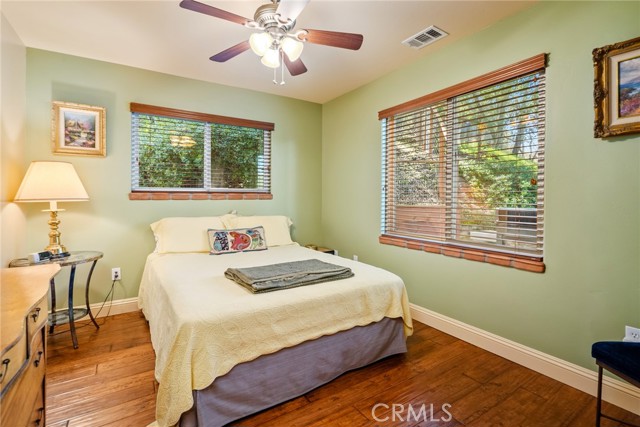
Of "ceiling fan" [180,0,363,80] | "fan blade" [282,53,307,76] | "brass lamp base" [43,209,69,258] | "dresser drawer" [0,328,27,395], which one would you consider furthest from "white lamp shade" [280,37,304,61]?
"brass lamp base" [43,209,69,258]

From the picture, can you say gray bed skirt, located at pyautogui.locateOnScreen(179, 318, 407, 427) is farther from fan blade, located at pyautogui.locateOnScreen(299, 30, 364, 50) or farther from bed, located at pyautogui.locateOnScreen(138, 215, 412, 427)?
fan blade, located at pyautogui.locateOnScreen(299, 30, 364, 50)

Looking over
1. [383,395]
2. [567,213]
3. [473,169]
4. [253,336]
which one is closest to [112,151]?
[253,336]

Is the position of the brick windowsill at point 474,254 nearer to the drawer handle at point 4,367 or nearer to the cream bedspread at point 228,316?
the cream bedspread at point 228,316

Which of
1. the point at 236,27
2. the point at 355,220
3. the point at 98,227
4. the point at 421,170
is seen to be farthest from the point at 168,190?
the point at 421,170

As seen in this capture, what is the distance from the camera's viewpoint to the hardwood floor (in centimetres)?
165

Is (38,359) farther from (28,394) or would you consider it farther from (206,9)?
(206,9)

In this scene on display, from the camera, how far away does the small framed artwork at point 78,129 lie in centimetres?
279

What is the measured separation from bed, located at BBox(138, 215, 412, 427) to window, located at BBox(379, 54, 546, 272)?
87 cm

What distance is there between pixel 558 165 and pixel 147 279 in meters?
3.33

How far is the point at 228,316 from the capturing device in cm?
159

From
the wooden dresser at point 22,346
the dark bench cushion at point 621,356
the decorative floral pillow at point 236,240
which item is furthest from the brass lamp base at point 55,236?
the dark bench cushion at point 621,356

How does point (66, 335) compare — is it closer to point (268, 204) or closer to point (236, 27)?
point (268, 204)

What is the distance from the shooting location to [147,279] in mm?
2771

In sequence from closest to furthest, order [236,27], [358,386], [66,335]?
1. [358,386]
2. [236,27]
3. [66,335]
